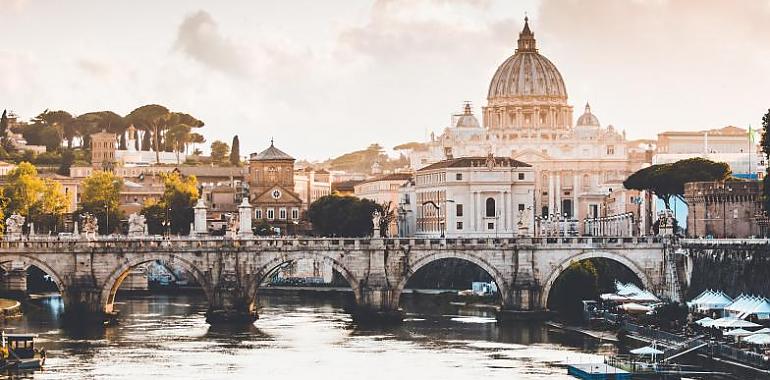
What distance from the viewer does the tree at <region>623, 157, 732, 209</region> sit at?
128m

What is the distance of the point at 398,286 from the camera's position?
4117 inches

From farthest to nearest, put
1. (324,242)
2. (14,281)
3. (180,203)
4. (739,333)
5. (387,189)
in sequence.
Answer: (387,189), (180,203), (14,281), (324,242), (739,333)

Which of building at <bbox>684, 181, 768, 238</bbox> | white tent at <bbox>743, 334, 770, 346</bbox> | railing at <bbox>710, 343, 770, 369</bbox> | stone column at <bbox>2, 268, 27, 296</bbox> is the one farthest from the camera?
stone column at <bbox>2, 268, 27, 296</bbox>

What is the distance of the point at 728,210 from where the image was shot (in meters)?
111

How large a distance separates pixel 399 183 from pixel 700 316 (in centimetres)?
9725

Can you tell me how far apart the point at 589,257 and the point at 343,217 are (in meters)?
51.1

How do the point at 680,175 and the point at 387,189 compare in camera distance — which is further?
the point at 387,189

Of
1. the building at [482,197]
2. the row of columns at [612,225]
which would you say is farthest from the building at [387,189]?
the building at [482,197]

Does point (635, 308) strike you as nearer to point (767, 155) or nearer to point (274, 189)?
point (767, 155)

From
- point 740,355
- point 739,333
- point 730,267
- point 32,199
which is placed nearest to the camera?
point 740,355

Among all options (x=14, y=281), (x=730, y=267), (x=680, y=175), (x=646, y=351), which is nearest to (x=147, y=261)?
(x=14, y=281)

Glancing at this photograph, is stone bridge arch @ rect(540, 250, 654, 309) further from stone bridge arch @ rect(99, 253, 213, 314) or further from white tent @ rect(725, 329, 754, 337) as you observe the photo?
white tent @ rect(725, 329, 754, 337)

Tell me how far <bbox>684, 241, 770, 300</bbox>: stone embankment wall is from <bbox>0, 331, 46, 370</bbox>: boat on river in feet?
97.0

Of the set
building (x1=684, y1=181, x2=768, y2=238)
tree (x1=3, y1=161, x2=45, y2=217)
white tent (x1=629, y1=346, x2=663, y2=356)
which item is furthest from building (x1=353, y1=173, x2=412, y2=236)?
white tent (x1=629, y1=346, x2=663, y2=356)
